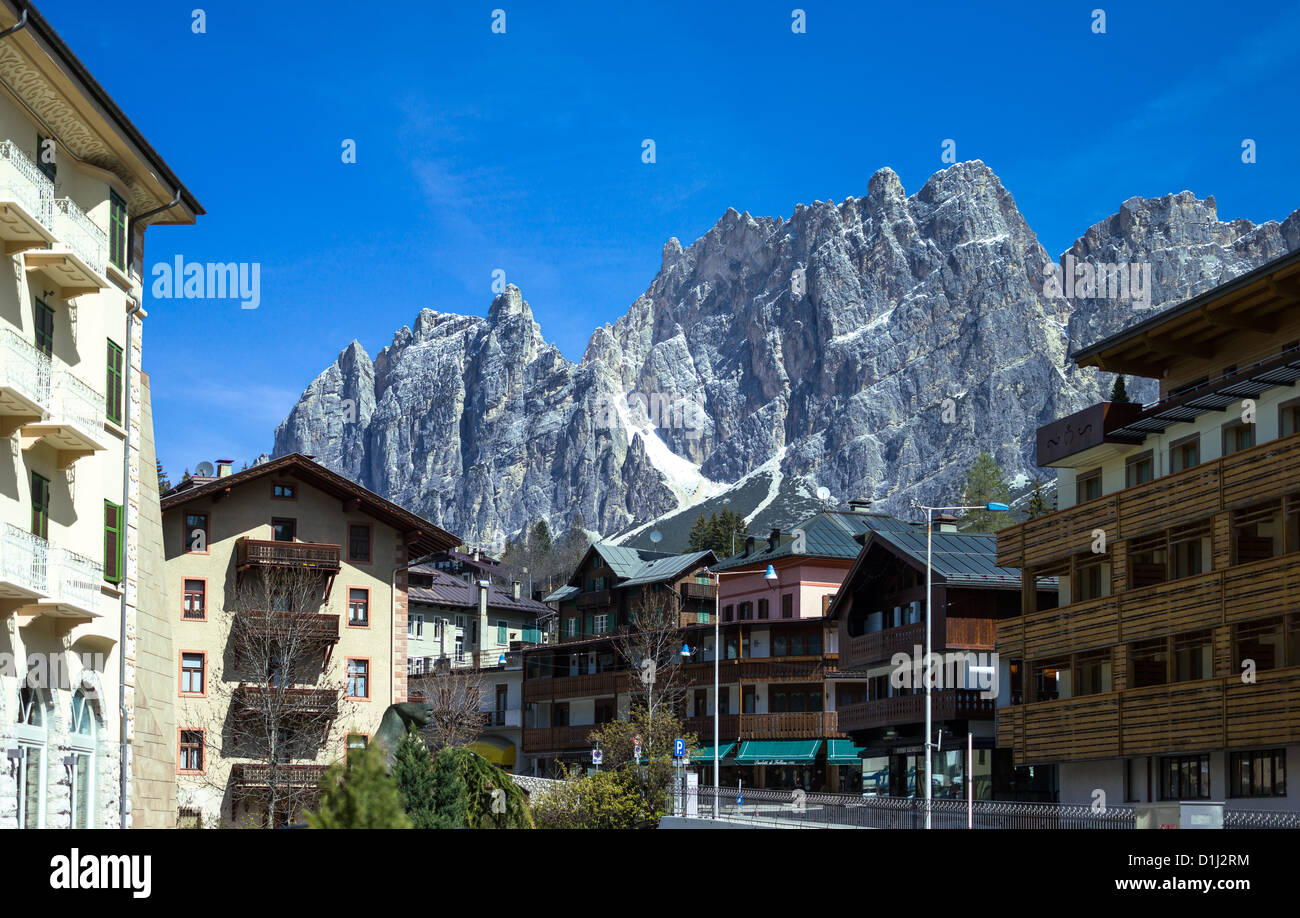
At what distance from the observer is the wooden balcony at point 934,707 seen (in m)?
68.0

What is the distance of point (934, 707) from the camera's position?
68625mm

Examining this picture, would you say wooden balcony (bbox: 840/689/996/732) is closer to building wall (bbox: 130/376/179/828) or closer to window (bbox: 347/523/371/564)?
window (bbox: 347/523/371/564)

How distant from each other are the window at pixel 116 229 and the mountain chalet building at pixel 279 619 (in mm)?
30837

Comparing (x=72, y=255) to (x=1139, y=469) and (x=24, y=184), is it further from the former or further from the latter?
(x=1139, y=469)

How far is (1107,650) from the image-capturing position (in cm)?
5519

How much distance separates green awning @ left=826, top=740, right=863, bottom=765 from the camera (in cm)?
8681

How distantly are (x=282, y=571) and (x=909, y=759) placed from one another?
1251 inches

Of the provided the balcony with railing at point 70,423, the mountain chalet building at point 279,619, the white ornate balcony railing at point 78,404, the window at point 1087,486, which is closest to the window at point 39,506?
the balcony with railing at point 70,423

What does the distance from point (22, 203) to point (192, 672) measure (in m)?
41.2

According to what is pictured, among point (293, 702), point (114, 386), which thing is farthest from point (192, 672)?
point (114, 386)

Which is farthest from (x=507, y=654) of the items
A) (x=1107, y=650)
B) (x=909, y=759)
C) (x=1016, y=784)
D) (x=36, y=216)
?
(x=36, y=216)

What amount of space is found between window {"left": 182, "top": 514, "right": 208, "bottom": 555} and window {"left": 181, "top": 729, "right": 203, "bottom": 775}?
8.32 m

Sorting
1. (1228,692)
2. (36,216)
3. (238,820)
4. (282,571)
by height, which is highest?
(36,216)
